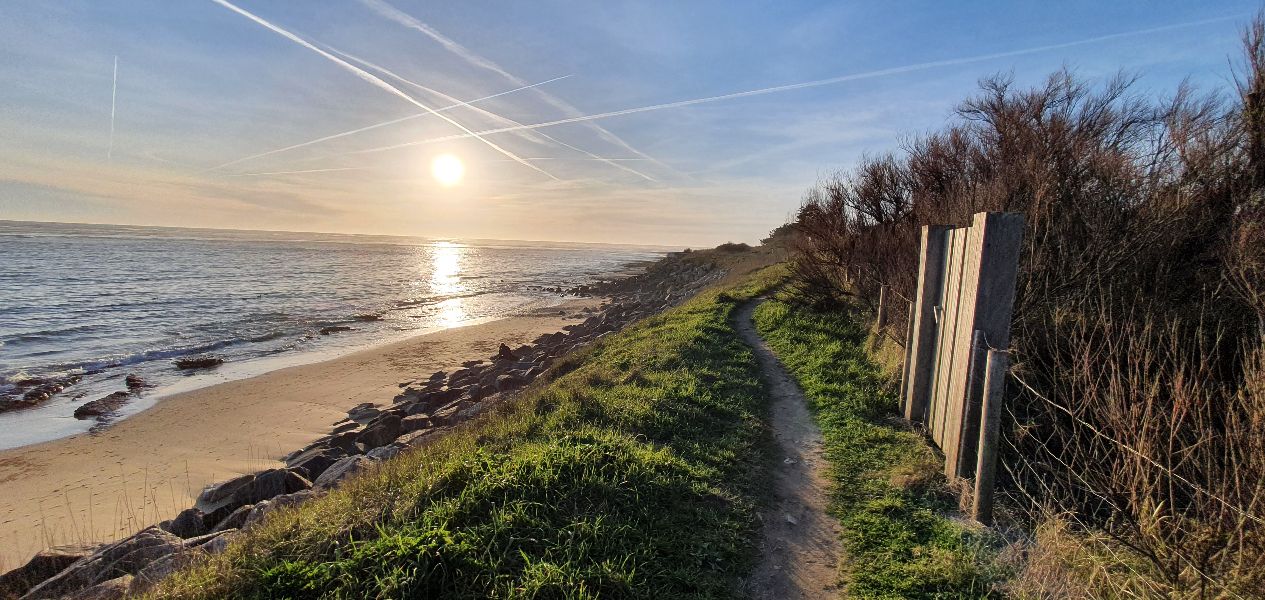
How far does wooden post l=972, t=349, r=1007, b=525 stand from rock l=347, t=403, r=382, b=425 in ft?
36.1

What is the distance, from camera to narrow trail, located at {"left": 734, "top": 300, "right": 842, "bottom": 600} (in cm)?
380

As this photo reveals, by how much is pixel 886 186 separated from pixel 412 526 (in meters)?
14.3

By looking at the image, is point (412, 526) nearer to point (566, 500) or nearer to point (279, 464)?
point (566, 500)

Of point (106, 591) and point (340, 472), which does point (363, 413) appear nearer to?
point (340, 472)

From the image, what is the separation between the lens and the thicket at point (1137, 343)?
287 cm

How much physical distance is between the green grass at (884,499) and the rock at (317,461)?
717cm

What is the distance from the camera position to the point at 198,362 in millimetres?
16031

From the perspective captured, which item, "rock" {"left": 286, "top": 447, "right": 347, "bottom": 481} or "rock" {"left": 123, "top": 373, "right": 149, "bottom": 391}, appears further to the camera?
"rock" {"left": 123, "top": 373, "right": 149, "bottom": 391}

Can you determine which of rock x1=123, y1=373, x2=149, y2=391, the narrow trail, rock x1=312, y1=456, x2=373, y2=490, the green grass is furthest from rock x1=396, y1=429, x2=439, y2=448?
rock x1=123, y1=373, x2=149, y2=391

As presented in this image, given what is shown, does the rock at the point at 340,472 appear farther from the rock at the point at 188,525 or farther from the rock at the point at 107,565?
the rock at the point at 107,565

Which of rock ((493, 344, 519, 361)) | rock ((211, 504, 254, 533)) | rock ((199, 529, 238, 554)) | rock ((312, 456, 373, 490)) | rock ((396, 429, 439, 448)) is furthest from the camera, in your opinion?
rock ((493, 344, 519, 361))

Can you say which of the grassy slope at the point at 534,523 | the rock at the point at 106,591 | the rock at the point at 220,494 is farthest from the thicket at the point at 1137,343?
the rock at the point at 220,494

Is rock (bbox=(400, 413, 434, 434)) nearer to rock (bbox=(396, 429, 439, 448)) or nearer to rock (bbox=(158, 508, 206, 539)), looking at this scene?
rock (bbox=(396, 429, 439, 448))

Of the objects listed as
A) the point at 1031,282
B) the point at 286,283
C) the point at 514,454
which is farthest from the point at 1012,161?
the point at 286,283
